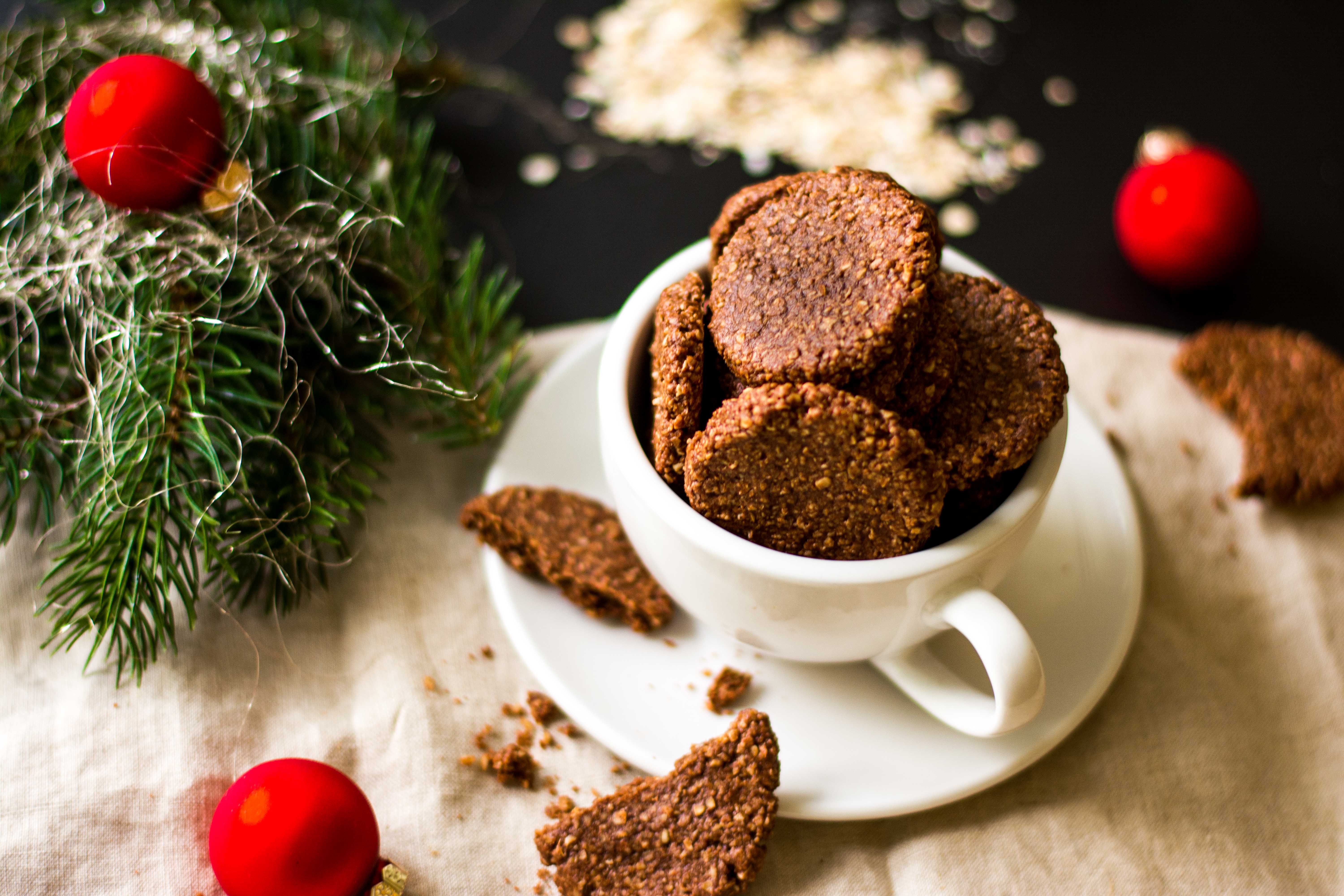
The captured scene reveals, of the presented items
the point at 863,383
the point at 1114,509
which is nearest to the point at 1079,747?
the point at 1114,509

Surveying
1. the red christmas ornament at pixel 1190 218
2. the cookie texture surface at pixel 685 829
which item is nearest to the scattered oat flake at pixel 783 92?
the red christmas ornament at pixel 1190 218

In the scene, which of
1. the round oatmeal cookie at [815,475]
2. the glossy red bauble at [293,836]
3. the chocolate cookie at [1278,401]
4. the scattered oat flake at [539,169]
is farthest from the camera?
the scattered oat flake at [539,169]

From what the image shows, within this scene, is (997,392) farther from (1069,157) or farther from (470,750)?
(1069,157)

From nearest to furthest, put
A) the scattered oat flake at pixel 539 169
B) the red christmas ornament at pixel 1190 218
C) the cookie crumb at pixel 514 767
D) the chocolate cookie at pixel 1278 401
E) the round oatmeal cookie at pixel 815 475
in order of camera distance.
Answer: the round oatmeal cookie at pixel 815 475 < the cookie crumb at pixel 514 767 < the chocolate cookie at pixel 1278 401 < the red christmas ornament at pixel 1190 218 < the scattered oat flake at pixel 539 169

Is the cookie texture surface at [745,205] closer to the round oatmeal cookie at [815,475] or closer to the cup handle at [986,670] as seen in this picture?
the round oatmeal cookie at [815,475]

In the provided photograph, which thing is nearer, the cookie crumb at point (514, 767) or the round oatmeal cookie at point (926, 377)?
the round oatmeal cookie at point (926, 377)

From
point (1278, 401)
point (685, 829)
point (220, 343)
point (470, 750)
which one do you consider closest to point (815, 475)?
point (685, 829)

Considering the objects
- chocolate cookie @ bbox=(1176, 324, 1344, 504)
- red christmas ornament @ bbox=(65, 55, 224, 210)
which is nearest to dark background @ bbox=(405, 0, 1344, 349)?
chocolate cookie @ bbox=(1176, 324, 1344, 504)
